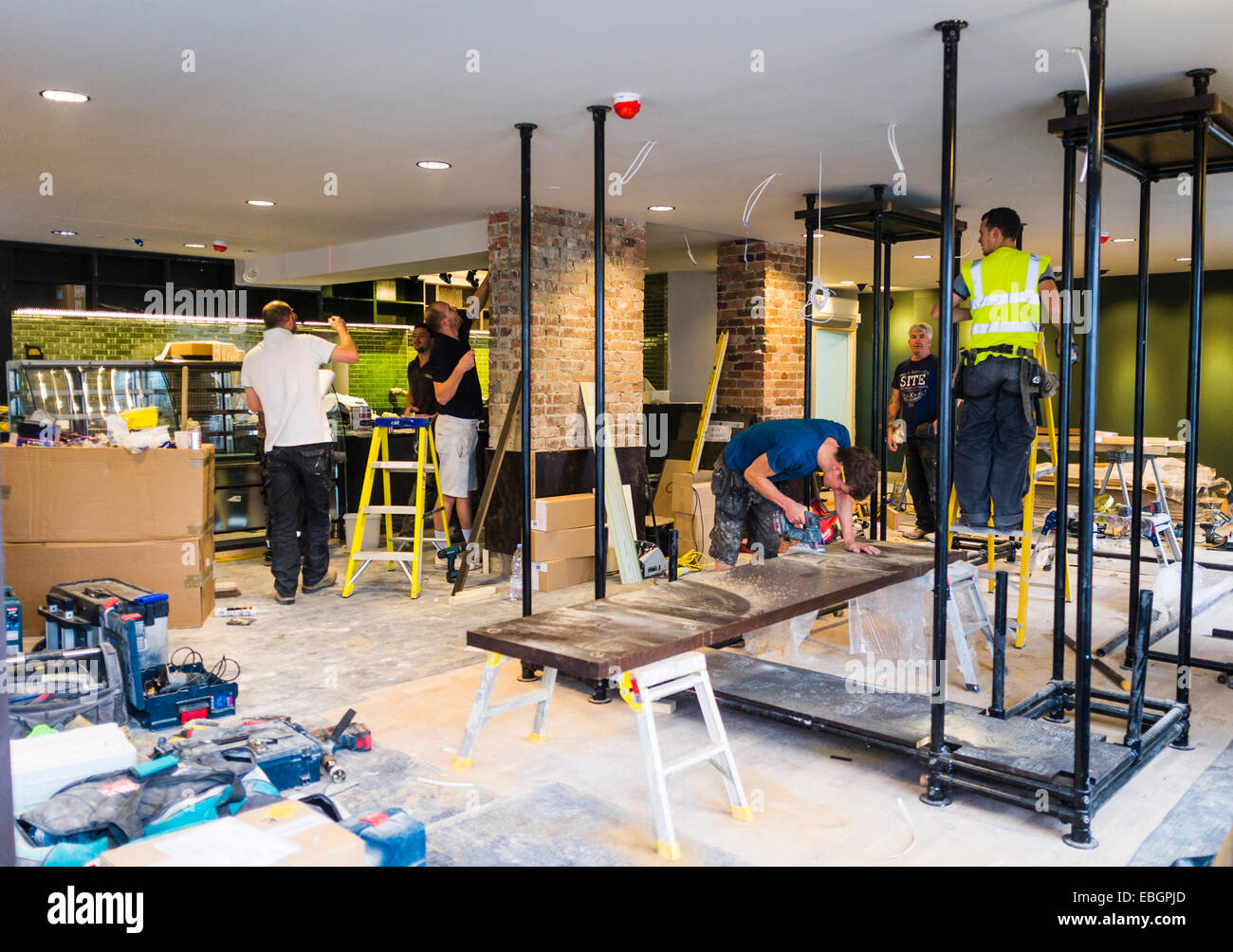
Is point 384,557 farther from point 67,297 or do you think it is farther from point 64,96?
point 67,297

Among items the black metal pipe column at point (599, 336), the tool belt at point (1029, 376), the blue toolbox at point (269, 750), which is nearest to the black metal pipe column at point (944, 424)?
the tool belt at point (1029, 376)

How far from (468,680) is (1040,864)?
8.60 ft

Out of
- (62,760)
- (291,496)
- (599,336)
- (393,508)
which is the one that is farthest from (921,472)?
(62,760)

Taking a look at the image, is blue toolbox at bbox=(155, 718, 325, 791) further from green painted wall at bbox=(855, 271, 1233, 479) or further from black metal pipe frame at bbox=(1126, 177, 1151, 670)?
green painted wall at bbox=(855, 271, 1233, 479)

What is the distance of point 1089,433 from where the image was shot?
292 cm

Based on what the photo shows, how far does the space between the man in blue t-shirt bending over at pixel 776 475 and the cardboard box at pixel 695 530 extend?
6.84ft

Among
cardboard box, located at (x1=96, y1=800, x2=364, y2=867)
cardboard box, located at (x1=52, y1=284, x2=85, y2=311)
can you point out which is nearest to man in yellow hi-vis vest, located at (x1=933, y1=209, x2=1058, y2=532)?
cardboard box, located at (x1=96, y1=800, x2=364, y2=867)

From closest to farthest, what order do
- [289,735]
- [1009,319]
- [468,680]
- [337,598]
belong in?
[289,735]
[1009,319]
[468,680]
[337,598]

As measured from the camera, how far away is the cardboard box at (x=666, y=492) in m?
8.01

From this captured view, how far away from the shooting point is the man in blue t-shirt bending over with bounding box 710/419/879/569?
448 cm

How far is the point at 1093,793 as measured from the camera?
3.00 metres

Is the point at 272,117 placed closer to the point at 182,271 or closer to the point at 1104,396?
the point at 182,271

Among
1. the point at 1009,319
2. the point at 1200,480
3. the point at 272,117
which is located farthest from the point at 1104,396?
the point at 272,117

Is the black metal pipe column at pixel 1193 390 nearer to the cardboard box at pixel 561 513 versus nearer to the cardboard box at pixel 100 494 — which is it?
the cardboard box at pixel 561 513
